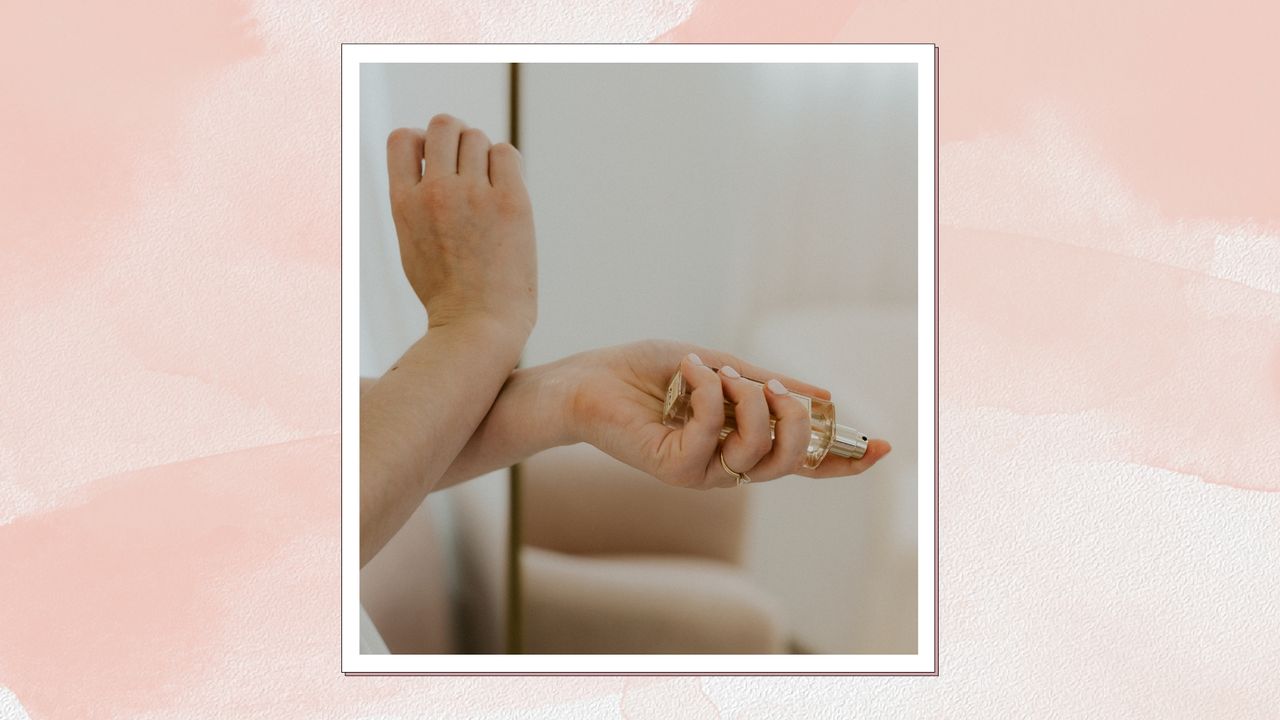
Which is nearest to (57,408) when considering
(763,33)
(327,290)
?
(327,290)

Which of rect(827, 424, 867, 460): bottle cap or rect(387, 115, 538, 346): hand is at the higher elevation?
rect(387, 115, 538, 346): hand

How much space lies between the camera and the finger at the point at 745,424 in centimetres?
133

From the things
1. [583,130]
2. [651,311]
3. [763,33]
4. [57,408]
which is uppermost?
[763,33]

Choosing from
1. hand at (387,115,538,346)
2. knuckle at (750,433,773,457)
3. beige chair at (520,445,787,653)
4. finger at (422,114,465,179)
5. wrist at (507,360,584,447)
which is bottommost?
beige chair at (520,445,787,653)

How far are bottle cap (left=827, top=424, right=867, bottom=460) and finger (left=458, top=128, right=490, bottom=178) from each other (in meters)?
0.44

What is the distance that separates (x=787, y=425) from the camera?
133 centimetres

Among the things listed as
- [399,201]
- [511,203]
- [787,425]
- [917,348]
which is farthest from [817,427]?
[399,201]

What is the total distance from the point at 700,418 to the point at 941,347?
0.27 m

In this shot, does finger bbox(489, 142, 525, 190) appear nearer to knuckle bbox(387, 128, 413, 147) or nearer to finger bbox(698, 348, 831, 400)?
knuckle bbox(387, 128, 413, 147)

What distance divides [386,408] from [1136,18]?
869 mm

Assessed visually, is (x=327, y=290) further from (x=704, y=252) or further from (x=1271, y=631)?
(x=1271, y=631)

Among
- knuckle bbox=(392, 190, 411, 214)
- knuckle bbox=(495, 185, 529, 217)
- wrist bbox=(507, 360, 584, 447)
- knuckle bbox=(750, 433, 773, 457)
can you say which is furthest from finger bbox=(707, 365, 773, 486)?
knuckle bbox=(392, 190, 411, 214)

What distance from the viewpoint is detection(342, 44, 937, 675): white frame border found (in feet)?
4.55

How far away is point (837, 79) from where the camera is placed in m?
1.39
